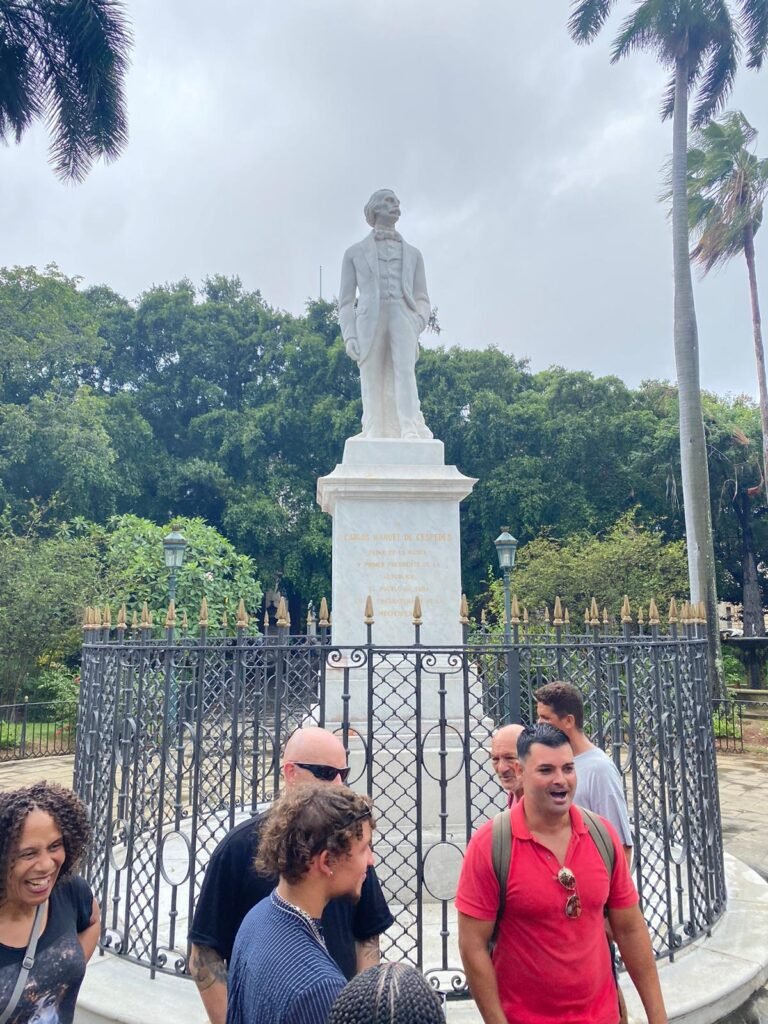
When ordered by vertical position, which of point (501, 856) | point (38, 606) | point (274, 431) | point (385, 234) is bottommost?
point (501, 856)

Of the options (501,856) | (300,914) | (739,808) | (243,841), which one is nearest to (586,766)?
(501,856)

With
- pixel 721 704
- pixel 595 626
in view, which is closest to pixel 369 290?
pixel 595 626

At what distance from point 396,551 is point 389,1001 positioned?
5.45 meters

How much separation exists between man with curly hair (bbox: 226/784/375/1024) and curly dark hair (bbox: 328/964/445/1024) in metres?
0.37

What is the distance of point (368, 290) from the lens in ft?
24.6

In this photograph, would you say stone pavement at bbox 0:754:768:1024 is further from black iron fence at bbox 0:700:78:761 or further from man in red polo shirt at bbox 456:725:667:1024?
man in red polo shirt at bbox 456:725:667:1024

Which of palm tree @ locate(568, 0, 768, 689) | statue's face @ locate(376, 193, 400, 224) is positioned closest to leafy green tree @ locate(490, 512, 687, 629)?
palm tree @ locate(568, 0, 768, 689)

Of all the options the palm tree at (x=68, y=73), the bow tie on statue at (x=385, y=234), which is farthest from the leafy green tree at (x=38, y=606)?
the bow tie on statue at (x=385, y=234)

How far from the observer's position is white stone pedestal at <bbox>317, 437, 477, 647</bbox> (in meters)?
6.41

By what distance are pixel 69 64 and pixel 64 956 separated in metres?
17.9

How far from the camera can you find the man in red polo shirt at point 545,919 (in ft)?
7.48

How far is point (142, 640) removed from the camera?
5.41 meters

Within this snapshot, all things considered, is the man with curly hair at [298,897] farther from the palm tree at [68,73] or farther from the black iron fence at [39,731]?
the palm tree at [68,73]

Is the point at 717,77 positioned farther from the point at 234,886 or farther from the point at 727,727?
the point at 234,886
